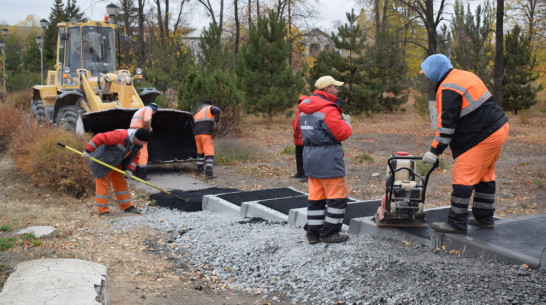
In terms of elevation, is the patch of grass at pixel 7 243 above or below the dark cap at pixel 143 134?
below

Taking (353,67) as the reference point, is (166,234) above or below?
below

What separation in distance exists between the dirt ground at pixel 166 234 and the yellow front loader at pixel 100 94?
2.63 feet

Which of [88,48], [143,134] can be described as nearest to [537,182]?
[143,134]

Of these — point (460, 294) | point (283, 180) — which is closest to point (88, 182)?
point (283, 180)

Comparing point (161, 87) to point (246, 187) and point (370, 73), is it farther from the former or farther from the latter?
point (246, 187)

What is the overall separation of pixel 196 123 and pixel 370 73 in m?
18.0

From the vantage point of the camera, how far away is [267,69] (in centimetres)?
2259

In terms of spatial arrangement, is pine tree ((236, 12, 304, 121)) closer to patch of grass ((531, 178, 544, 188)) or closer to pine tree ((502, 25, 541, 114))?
pine tree ((502, 25, 541, 114))

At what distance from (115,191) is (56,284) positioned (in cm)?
422

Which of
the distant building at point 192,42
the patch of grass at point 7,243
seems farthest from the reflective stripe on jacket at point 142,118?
the distant building at point 192,42

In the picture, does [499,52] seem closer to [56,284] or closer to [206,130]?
[206,130]

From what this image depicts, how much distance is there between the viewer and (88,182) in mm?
9188

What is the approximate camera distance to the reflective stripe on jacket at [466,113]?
493 centimetres

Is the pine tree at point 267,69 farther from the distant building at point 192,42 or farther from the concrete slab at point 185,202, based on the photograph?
the concrete slab at point 185,202
